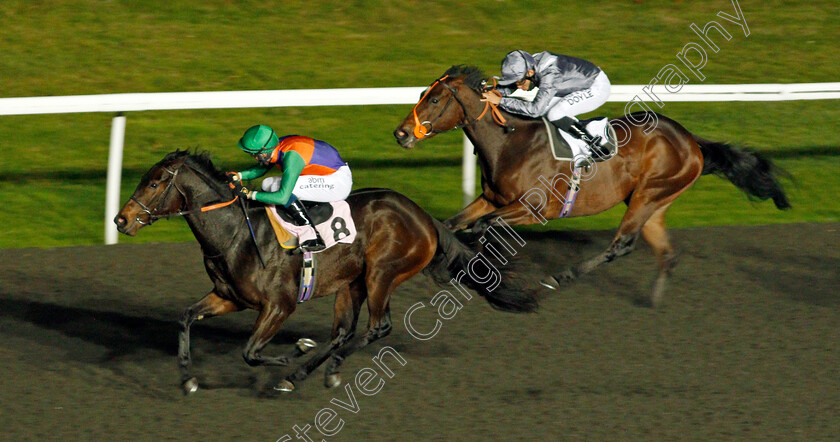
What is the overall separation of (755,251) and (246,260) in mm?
3854

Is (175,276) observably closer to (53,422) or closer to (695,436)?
(53,422)

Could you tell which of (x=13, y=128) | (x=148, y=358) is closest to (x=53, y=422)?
(x=148, y=358)

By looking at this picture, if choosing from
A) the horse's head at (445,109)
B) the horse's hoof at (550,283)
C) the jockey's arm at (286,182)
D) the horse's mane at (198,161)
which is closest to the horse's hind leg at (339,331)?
the jockey's arm at (286,182)

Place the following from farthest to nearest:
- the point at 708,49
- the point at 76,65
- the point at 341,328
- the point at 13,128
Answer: the point at 708,49 → the point at 76,65 → the point at 13,128 → the point at 341,328

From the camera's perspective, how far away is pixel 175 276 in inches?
261

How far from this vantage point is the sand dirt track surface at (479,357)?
464 cm

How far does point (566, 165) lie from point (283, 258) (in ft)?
6.86

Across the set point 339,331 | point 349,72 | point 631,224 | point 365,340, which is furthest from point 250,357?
point 349,72

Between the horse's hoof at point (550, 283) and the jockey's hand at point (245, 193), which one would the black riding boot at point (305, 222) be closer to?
Result: the jockey's hand at point (245, 193)

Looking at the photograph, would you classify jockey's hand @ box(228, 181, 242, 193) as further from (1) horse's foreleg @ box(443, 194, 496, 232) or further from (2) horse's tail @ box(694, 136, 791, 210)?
(2) horse's tail @ box(694, 136, 791, 210)

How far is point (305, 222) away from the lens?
509 cm

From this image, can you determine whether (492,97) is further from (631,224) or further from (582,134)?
(631,224)

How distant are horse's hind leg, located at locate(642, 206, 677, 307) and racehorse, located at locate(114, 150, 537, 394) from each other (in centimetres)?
122

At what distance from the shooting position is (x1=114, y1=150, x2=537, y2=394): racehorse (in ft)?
15.8
